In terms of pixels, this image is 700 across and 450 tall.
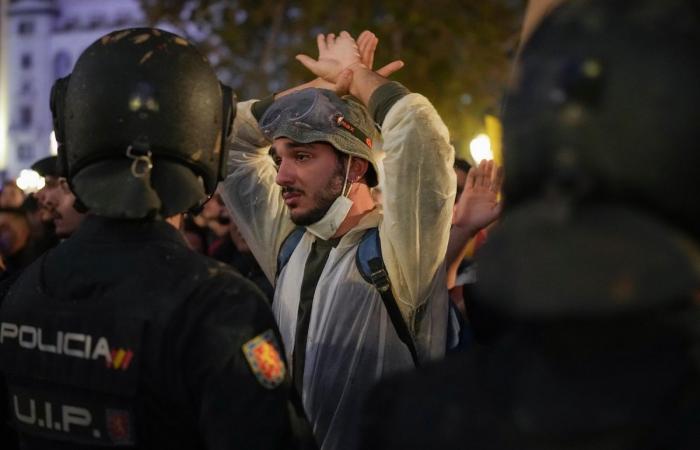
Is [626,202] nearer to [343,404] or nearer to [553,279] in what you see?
[553,279]

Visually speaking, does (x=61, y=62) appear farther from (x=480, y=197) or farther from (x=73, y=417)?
(x=73, y=417)

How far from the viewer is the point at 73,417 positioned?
8.55ft

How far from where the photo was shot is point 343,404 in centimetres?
390

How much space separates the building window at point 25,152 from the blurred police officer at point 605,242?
8917 centimetres

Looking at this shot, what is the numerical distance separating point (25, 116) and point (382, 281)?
90294 millimetres

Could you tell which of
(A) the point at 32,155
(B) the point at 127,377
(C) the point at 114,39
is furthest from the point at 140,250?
(A) the point at 32,155

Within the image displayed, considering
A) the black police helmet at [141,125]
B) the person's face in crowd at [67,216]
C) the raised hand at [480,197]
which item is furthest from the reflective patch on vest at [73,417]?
the raised hand at [480,197]

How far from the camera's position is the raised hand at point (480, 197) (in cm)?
493

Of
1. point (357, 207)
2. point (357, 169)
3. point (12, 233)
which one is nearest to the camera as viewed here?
point (357, 207)

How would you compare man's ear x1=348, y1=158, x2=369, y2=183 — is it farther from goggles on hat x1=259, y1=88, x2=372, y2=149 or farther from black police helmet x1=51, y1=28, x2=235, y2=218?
black police helmet x1=51, y1=28, x2=235, y2=218

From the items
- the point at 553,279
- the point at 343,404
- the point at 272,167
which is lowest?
the point at 343,404

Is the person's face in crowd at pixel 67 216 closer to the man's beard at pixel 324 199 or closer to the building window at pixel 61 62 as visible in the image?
the man's beard at pixel 324 199

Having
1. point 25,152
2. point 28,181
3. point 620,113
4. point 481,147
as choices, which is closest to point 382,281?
point 620,113

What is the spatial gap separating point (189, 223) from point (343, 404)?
19.5 feet
